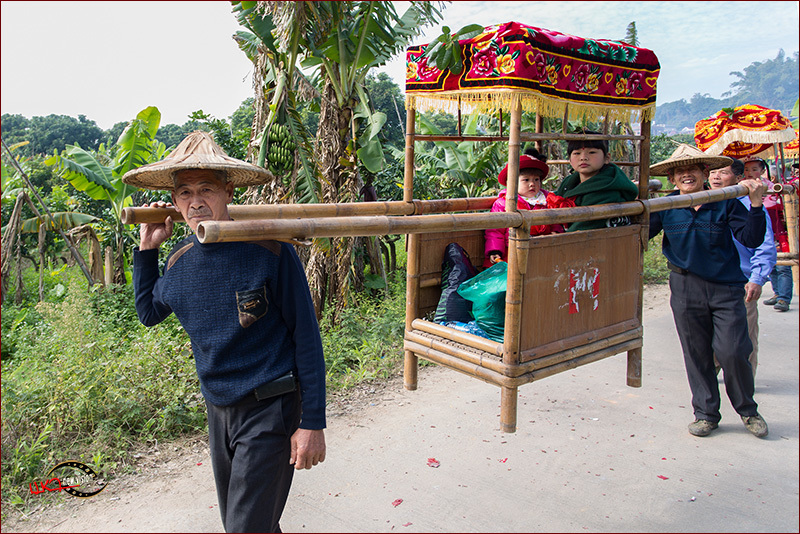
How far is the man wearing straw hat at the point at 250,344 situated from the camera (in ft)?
5.65

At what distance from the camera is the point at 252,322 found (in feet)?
5.56

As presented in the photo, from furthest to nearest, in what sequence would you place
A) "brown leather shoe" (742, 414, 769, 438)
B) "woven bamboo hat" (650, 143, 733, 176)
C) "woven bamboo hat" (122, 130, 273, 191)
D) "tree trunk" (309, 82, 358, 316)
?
"tree trunk" (309, 82, 358, 316), "brown leather shoe" (742, 414, 769, 438), "woven bamboo hat" (650, 143, 733, 176), "woven bamboo hat" (122, 130, 273, 191)

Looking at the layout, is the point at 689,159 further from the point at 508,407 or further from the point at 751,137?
the point at 508,407

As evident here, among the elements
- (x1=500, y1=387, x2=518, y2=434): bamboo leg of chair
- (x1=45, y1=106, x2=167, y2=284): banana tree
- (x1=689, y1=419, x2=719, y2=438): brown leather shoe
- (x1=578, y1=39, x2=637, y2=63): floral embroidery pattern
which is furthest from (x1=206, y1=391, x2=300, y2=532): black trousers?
(x1=45, y1=106, x2=167, y2=284): banana tree

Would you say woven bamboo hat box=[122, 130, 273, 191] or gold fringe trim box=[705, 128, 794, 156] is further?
gold fringe trim box=[705, 128, 794, 156]

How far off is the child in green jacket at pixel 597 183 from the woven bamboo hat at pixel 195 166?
62.6 inches

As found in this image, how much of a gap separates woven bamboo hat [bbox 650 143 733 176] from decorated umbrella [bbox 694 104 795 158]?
56cm

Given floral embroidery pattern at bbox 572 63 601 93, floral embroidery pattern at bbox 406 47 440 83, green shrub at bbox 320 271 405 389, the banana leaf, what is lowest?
green shrub at bbox 320 271 405 389

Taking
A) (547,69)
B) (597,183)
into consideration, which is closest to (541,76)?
(547,69)

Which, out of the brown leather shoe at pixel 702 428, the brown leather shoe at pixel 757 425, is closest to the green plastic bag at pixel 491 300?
the brown leather shoe at pixel 702 428

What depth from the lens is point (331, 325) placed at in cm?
558

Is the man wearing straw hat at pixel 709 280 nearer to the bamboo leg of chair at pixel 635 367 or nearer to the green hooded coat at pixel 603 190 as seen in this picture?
the green hooded coat at pixel 603 190

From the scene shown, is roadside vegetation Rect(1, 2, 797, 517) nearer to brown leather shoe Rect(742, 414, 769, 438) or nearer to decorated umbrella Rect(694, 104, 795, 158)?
decorated umbrella Rect(694, 104, 795, 158)

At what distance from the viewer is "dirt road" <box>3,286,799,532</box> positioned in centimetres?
283
